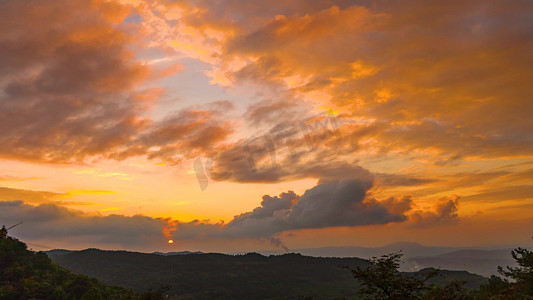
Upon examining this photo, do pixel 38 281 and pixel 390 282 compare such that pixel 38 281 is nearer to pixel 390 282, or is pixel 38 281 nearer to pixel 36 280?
pixel 36 280

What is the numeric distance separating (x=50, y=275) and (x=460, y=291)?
4621 inches

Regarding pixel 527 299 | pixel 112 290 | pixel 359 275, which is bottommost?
pixel 112 290

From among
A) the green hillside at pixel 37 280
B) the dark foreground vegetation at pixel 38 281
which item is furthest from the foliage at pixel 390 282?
the green hillside at pixel 37 280

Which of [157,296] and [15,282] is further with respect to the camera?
[15,282]

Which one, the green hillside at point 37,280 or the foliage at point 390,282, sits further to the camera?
the green hillside at point 37,280

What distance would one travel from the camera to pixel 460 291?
37.3m

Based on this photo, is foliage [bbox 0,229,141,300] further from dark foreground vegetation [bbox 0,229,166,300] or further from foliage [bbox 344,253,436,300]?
foliage [bbox 344,253,436,300]

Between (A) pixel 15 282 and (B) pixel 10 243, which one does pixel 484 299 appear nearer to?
(A) pixel 15 282

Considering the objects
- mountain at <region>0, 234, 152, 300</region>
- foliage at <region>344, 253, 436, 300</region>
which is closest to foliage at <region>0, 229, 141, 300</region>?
mountain at <region>0, 234, 152, 300</region>

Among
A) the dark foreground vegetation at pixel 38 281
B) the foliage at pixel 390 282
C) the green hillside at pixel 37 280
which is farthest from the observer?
the green hillside at pixel 37 280

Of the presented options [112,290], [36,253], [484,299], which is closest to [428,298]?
[484,299]

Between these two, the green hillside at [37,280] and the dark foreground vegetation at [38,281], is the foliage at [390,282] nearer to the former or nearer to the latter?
the dark foreground vegetation at [38,281]

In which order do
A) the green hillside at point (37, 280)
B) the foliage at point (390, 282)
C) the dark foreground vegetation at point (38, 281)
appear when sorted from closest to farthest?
1. the foliage at point (390, 282)
2. the dark foreground vegetation at point (38, 281)
3. the green hillside at point (37, 280)

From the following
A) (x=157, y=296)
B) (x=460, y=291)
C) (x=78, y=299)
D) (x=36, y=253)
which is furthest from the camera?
(x=36, y=253)
